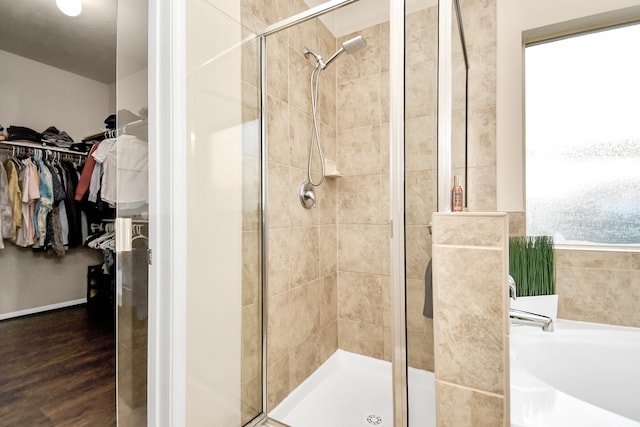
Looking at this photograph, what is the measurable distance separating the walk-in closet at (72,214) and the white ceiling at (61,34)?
10 millimetres

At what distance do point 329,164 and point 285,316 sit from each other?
880 millimetres

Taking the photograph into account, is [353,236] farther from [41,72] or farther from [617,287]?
[41,72]

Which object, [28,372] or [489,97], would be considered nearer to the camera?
[489,97]

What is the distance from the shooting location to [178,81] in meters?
0.98

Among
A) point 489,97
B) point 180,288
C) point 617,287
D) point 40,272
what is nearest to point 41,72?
point 40,272

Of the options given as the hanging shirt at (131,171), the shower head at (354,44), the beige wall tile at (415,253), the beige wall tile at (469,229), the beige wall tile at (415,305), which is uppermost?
Answer: the shower head at (354,44)

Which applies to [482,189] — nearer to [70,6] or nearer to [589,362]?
[589,362]

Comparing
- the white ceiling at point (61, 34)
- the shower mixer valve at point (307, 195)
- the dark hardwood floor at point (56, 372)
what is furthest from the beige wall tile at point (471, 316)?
the white ceiling at point (61, 34)

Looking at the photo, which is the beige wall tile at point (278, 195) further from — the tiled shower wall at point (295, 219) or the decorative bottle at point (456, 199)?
the decorative bottle at point (456, 199)

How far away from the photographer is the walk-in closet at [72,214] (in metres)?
0.96

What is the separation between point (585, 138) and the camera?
1482 mm

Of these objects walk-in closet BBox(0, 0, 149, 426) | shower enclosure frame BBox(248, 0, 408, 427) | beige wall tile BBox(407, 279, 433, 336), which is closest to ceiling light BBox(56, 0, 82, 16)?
walk-in closet BBox(0, 0, 149, 426)

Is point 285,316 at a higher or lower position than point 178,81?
lower

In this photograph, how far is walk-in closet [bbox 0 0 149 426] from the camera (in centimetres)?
96
